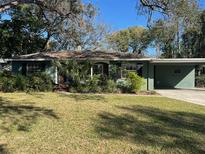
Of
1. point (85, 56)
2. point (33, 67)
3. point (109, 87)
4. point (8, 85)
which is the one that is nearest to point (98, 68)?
point (85, 56)

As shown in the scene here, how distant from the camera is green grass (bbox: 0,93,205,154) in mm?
7293

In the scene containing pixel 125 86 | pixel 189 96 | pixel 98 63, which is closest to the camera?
pixel 189 96

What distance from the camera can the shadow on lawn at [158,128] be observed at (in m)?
7.77

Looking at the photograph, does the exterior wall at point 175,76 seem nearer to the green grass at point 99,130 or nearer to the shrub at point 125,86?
the shrub at point 125,86

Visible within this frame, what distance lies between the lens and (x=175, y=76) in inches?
1241

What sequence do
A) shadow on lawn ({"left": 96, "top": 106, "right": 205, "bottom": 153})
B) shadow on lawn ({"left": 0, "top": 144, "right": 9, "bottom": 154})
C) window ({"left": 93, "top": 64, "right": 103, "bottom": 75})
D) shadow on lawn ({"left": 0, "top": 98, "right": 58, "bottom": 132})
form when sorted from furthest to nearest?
window ({"left": 93, "top": 64, "right": 103, "bottom": 75}) → shadow on lawn ({"left": 0, "top": 98, "right": 58, "bottom": 132}) → shadow on lawn ({"left": 96, "top": 106, "right": 205, "bottom": 153}) → shadow on lawn ({"left": 0, "top": 144, "right": 9, "bottom": 154})

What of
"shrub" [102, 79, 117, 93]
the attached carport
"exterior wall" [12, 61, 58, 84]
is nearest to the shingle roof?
"exterior wall" [12, 61, 58, 84]

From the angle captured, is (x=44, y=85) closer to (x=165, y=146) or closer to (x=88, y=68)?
(x=88, y=68)

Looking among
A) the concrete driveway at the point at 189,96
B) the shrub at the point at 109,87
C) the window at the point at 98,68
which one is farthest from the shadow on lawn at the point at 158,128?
the window at the point at 98,68

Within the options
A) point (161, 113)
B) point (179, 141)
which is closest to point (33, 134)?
point (179, 141)

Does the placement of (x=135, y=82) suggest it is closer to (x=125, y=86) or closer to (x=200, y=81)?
(x=125, y=86)

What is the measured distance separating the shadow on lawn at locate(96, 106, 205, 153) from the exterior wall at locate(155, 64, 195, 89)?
19.1 meters

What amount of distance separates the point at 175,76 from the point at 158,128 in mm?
22724

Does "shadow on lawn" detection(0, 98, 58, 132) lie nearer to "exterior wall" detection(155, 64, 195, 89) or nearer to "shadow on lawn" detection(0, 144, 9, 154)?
"shadow on lawn" detection(0, 144, 9, 154)
